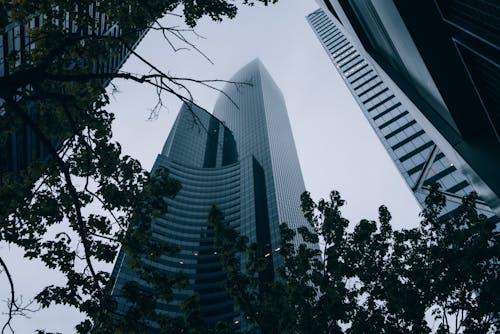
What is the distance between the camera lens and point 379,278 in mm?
10781

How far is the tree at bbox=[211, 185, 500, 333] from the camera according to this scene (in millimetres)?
9492

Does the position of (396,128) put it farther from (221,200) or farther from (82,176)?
(221,200)

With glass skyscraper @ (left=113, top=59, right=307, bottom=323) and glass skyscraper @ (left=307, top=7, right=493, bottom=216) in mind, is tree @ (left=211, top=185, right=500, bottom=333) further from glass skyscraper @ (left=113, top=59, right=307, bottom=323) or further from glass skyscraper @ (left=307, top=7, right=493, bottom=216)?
glass skyscraper @ (left=113, top=59, right=307, bottom=323)

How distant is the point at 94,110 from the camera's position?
7.33 meters

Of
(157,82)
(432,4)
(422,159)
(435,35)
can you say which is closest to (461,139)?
(435,35)

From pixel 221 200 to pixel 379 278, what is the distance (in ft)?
411

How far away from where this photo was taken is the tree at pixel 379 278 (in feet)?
31.1

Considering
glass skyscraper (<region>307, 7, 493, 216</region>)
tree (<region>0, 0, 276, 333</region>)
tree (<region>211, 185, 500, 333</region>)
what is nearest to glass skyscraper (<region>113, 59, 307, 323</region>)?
glass skyscraper (<region>307, 7, 493, 216</region>)

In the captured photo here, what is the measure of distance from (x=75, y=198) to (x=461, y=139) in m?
9.83

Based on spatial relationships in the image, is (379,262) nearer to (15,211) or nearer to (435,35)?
(435,35)

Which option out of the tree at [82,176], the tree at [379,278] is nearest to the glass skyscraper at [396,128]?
the tree at [379,278]

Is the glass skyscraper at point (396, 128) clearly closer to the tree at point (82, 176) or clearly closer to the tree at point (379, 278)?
the tree at point (379, 278)

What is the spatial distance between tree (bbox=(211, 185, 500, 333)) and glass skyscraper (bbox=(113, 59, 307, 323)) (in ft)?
252

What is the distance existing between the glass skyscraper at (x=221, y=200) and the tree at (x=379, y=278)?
252ft
